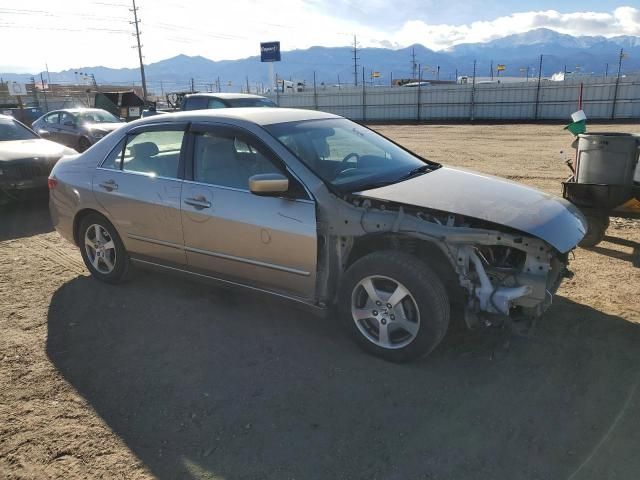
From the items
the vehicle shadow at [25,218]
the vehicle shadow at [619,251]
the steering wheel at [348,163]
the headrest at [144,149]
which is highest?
the headrest at [144,149]

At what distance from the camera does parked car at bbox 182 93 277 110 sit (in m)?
11.4

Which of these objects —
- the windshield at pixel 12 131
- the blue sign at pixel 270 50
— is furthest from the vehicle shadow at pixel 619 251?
the blue sign at pixel 270 50

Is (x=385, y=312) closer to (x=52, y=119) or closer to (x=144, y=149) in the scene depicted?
(x=144, y=149)

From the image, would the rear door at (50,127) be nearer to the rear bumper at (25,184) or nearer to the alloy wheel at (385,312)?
the rear bumper at (25,184)

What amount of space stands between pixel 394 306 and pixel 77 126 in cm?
1328

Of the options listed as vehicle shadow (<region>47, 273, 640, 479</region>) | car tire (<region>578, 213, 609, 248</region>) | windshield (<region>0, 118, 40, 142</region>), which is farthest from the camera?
windshield (<region>0, 118, 40, 142</region>)

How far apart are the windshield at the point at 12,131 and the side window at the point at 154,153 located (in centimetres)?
581

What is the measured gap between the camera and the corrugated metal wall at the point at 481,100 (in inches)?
1088

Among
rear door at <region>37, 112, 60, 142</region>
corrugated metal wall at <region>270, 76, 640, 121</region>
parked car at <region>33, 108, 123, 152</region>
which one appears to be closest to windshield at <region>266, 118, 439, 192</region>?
parked car at <region>33, 108, 123, 152</region>

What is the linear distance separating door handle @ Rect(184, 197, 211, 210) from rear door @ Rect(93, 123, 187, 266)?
0.14m

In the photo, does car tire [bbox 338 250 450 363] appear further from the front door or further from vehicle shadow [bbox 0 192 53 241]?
vehicle shadow [bbox 0 192 53 241]

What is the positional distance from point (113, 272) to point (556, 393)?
3.97m

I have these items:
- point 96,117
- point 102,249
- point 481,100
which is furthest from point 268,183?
point 481,100

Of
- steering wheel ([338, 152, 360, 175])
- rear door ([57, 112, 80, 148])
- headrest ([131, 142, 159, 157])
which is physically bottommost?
rear door ([57, 112, 80, 148])
